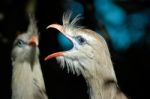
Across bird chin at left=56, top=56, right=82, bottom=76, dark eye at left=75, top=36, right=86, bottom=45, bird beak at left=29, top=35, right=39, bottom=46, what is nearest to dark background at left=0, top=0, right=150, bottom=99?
bird beak at left=29, top=35, right=39, bottom=46

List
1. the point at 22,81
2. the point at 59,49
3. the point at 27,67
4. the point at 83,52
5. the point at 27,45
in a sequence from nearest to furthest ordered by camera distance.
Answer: the point at 83,52 → the point at 22,81 → the point at 27,67 → the point at 27,45 → the point at 59,49

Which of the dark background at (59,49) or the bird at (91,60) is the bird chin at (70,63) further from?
the dark background at (59,49)

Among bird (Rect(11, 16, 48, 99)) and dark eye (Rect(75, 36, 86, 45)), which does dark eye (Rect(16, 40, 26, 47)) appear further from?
dark eye (Rect(75, 36, 86, 45))

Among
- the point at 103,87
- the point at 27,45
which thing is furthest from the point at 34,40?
the point at 103,87

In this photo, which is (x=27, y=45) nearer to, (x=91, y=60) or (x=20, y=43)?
(x=20, y=43)

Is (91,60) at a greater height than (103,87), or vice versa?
(91,60)

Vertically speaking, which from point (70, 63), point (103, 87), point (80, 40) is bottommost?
point (103, 87)

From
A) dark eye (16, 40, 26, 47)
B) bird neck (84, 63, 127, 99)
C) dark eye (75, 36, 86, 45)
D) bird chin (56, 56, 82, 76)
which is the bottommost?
bird neck (84, 63, 127, 99)

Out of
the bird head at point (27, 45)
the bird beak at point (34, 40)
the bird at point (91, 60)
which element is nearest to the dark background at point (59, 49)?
the bird head at point (27, 45)
